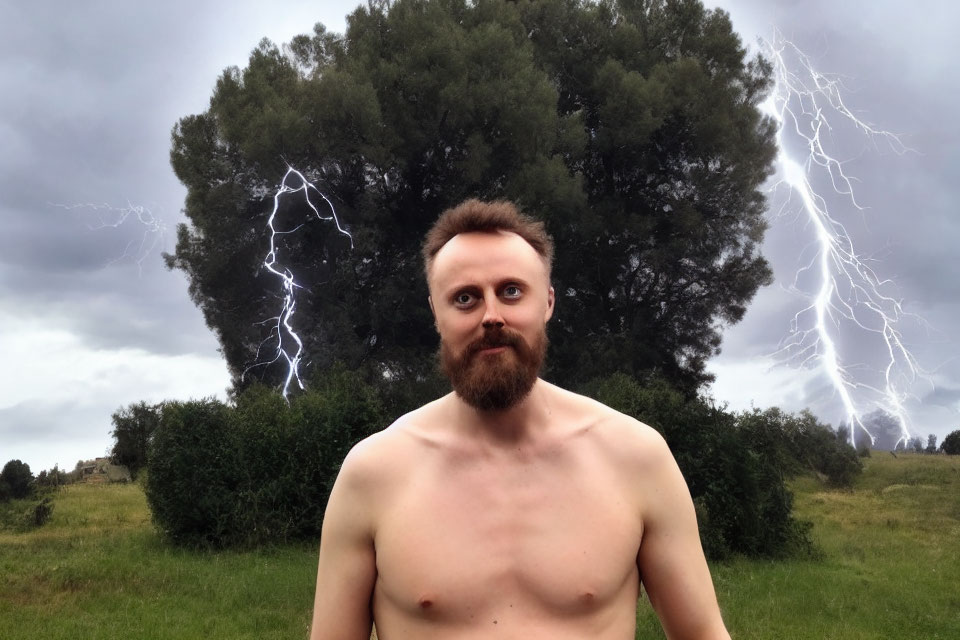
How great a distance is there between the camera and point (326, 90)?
2397 centimetres

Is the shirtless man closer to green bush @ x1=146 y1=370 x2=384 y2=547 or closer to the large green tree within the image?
green bush @ x1=146 y1=370 x2=384 y2=547

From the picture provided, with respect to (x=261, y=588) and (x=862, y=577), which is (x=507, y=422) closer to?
(x=261, y=588)

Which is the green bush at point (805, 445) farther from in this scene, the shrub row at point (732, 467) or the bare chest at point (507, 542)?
the bare chest at point (507, 542)

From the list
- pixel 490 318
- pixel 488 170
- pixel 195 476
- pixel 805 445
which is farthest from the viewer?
pixel 488 170

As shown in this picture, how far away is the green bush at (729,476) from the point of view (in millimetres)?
15266

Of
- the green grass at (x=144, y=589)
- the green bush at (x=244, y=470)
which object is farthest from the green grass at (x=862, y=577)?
the green bush at (x=244, y=470)

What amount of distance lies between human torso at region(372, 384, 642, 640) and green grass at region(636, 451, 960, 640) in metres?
8.16

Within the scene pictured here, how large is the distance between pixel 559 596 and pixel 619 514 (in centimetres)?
21

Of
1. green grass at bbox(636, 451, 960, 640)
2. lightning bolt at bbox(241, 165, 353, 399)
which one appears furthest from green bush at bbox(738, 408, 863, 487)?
lightning bolt at bbox(241, 165, 353, 399)

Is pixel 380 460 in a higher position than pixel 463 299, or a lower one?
lower

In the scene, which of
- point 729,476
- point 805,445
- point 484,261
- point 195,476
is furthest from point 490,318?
point 805,445

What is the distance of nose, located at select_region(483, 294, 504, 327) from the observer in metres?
1.88

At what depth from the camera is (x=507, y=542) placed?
1.92 metres

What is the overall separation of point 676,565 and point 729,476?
14094 millimetres
